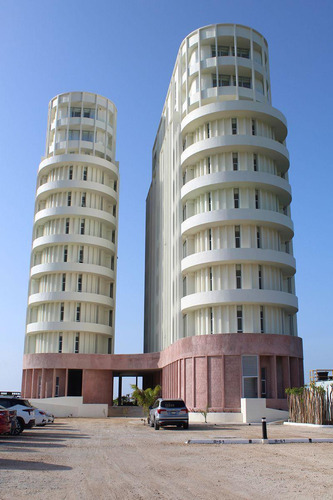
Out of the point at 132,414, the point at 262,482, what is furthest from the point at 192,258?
the point at 262,482

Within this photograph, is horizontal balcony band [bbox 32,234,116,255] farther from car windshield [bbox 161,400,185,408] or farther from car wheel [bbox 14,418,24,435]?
car wheel [bbox 14,418,24,435]

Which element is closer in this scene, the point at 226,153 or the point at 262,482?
the point at 262,482

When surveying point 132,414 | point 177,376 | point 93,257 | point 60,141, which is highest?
point 60,141

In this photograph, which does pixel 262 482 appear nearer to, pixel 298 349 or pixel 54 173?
pixel 298 349

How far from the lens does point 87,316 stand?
5900cm

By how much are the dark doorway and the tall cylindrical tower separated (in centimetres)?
259

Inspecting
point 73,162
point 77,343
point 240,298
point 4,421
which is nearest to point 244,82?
point 240,298

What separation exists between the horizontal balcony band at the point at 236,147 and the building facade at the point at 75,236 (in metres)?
18.5

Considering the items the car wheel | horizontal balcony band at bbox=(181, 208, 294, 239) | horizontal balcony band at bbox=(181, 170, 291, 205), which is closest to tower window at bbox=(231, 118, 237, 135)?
horizontal balcony band at bbox=(181, 170, 291, 205)

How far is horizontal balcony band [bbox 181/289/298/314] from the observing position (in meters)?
42.0

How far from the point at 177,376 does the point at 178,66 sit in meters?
30.3

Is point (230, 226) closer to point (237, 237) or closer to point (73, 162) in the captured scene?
point (237, 237)

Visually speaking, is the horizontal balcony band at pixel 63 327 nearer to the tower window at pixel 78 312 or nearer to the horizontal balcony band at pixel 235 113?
the tower window at pixel 78 312

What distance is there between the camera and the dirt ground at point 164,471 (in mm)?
10625
